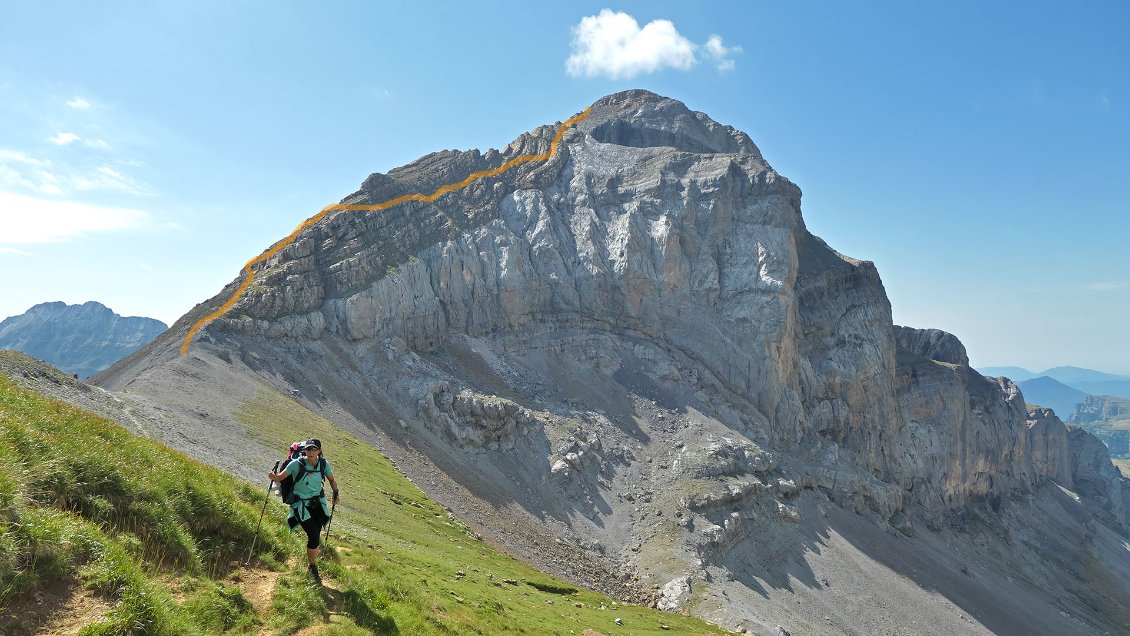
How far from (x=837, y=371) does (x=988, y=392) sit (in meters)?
68.5

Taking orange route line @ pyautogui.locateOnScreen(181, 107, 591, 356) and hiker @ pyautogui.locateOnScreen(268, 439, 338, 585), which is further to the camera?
orange route line @ pyautogui.locateOnScreen(181, 107, 591, 356)

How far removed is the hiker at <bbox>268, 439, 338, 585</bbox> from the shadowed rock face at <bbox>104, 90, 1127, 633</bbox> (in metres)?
41.7

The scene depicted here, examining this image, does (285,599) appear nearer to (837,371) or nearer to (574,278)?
(574,278)

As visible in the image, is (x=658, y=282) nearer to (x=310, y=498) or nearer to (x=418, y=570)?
(x=418, y=570)

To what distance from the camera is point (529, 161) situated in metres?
103

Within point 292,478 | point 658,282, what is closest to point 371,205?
point 658,282

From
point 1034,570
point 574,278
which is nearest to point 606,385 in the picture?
point 574,278

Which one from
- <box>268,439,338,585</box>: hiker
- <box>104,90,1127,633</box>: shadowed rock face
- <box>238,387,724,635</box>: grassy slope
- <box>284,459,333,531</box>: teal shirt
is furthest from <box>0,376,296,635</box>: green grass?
<box>104,90,1127,633</box>: shadowed rock face

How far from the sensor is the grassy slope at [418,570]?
14.0m

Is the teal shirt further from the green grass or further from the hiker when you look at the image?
the green grass

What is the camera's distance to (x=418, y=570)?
24156 mm

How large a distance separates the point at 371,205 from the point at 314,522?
266ft

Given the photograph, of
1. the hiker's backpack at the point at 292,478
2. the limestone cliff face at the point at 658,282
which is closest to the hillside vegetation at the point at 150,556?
the hiker's backpack at the point at 292,478

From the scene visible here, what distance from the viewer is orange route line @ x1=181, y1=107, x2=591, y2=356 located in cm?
6569
